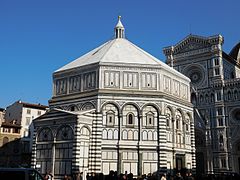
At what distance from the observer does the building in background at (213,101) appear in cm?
4856

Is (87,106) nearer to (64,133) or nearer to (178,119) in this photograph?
(64,133)

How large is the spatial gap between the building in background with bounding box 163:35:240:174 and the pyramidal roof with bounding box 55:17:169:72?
63.7 ft

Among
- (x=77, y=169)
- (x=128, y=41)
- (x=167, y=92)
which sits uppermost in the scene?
(x=128, y=41)

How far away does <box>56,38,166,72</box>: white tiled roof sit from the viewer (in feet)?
109

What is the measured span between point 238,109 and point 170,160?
74.4ft

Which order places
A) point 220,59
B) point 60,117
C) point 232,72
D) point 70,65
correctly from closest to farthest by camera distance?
point 60,117 → point 70,65 → point 220,59 → point 232,72

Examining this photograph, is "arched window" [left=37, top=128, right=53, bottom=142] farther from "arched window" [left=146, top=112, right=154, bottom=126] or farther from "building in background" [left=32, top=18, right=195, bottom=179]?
"arched window" [left=146, top=112, right=154, bottom=126]

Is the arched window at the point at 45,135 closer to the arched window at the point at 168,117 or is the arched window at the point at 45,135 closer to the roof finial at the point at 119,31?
the arched window at the point at 168,117

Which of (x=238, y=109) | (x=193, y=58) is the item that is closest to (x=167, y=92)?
(x=238, y=109)

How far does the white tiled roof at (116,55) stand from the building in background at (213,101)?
65.7 feet

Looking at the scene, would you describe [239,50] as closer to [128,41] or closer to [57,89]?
[128,41]

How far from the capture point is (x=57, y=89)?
3541cm

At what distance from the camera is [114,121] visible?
30.6 m

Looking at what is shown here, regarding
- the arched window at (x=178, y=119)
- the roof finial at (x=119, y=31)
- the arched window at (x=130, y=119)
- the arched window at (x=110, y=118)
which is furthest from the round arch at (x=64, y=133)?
the roof finial at (x=119, y=31)
